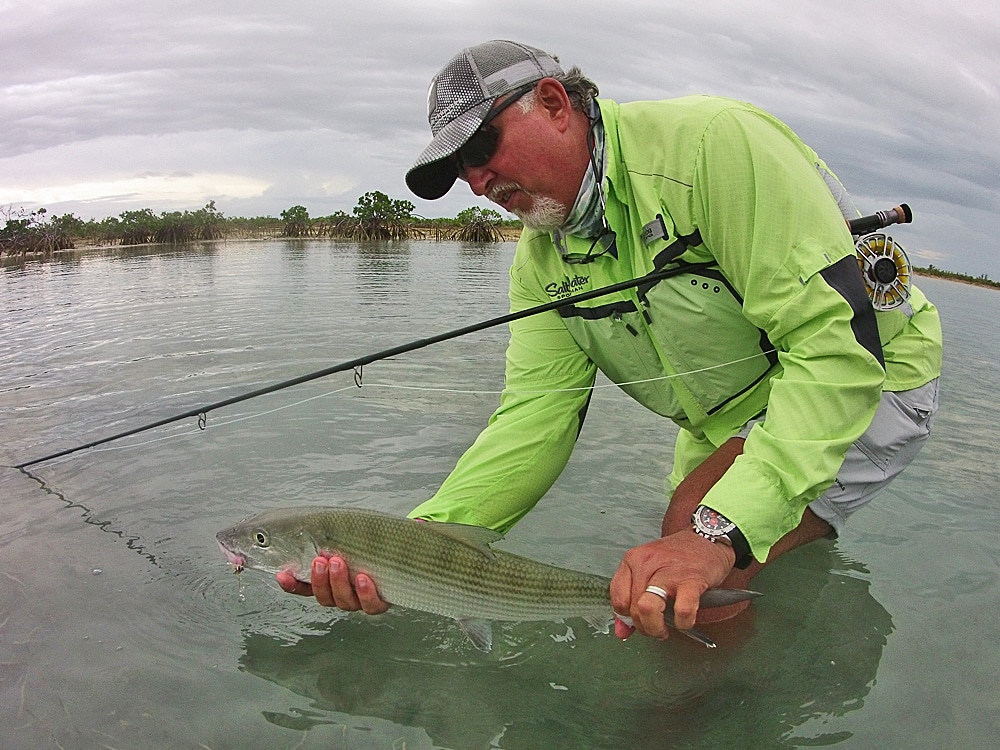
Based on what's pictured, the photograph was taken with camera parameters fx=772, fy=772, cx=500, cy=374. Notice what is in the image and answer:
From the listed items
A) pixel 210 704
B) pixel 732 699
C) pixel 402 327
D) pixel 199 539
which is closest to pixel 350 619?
pixel 210 704

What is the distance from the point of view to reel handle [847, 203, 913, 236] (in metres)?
3.38

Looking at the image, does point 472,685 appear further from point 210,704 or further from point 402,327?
point 402,327

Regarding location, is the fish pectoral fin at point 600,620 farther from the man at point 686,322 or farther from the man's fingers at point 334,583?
the man's fingers at point 334,583

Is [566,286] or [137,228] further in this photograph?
[137,228]

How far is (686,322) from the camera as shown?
341 centimetres

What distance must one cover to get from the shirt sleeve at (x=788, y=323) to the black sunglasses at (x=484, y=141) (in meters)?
0.78

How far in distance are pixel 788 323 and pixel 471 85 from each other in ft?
5.13

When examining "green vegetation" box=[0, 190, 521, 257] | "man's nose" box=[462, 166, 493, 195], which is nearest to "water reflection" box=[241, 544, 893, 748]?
"man's nose" box=[462, 166, 493, 195]

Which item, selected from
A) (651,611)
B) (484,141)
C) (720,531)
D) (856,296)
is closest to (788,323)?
(856,296)

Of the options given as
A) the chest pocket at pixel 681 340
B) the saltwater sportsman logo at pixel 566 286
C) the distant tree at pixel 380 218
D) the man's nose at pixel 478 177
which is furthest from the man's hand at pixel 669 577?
the distant tree at pixel 380 218

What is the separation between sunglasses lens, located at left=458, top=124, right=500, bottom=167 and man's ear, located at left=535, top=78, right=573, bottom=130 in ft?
0.73

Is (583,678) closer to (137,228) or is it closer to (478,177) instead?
(478,177)

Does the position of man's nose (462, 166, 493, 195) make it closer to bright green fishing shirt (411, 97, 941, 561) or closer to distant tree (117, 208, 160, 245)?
bright green fishing shirt (411, 97, 941, 561)

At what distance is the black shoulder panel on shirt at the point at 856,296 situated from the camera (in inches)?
106
